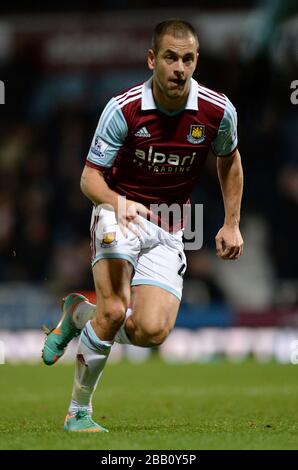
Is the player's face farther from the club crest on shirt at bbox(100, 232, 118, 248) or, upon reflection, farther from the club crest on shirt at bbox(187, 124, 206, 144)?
the club crest on shirt at bbox(100, 232, 118, 248)

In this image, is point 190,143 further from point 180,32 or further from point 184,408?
point 184,408

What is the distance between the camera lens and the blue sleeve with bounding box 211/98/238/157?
6.60 metres

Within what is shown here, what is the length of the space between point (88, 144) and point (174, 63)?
1072 cm

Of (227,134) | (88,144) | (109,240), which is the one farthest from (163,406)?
(88,144)

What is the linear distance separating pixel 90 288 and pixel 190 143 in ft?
28.1

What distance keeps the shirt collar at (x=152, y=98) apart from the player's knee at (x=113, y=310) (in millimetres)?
1112

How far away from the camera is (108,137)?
634cm

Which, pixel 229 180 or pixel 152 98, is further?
pixel 229 180

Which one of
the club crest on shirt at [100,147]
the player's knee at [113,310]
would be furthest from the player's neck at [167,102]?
the player's knee at [113,310]

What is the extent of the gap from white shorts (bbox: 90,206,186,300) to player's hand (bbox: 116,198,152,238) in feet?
1.03

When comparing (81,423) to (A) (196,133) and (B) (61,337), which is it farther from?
(A) (196,133)

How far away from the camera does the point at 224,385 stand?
10.4 m

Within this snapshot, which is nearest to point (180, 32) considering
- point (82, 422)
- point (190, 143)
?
point (190, 143)

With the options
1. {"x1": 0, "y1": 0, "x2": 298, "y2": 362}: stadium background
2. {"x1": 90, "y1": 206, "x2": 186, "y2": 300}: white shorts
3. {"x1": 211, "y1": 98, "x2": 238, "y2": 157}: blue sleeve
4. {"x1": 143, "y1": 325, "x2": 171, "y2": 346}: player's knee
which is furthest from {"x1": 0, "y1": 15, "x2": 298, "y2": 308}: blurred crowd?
{"x1": 143, "y1": 325, "x2": 171, "y2": 346}: player's knee
